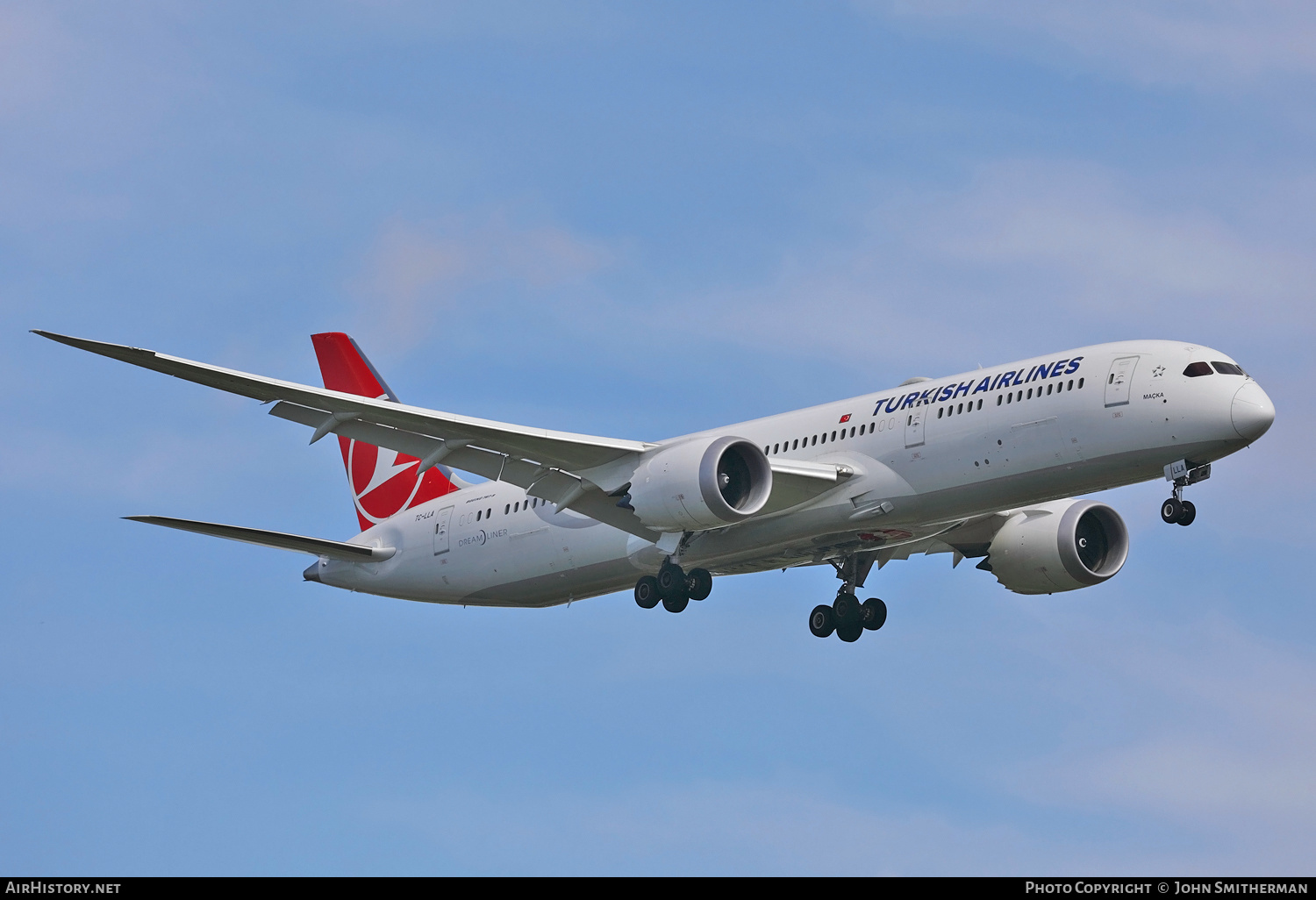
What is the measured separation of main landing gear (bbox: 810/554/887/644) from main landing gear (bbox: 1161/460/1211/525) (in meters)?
9.78

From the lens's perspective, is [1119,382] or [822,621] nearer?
[1119,382]

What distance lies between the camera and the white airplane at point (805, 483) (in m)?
35.7

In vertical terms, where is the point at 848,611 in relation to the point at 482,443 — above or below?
below

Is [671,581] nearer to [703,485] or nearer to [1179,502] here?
[703,485]

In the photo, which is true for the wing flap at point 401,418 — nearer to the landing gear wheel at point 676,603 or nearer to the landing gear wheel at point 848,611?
the landing gear wheel at point 676,603

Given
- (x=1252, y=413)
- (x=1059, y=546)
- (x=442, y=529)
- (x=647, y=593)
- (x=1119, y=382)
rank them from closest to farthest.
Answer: (x=1252, y=413)
(x=1119, y=382)
(x=647, y=593)
(x=1059, y=546)
(x=442, y=529)

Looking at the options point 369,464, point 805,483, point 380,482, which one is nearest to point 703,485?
point 805,483

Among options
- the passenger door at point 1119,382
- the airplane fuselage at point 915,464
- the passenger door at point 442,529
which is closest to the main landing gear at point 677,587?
the airplane fuselage at point 915,464

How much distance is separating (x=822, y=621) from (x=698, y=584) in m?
4.94

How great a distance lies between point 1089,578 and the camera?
43.6 metres

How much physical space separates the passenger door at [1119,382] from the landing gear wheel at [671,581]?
34.3 ft

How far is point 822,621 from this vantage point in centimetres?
4422

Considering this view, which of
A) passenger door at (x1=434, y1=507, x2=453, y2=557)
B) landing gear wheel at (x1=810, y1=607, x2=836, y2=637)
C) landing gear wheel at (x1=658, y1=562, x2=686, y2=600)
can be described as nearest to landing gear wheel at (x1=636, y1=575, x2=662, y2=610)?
landing gear wheel at (x1=658, y1=562, x2=686, y2=600)

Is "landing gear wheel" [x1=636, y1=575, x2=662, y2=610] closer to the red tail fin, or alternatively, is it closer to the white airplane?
the white airplane
